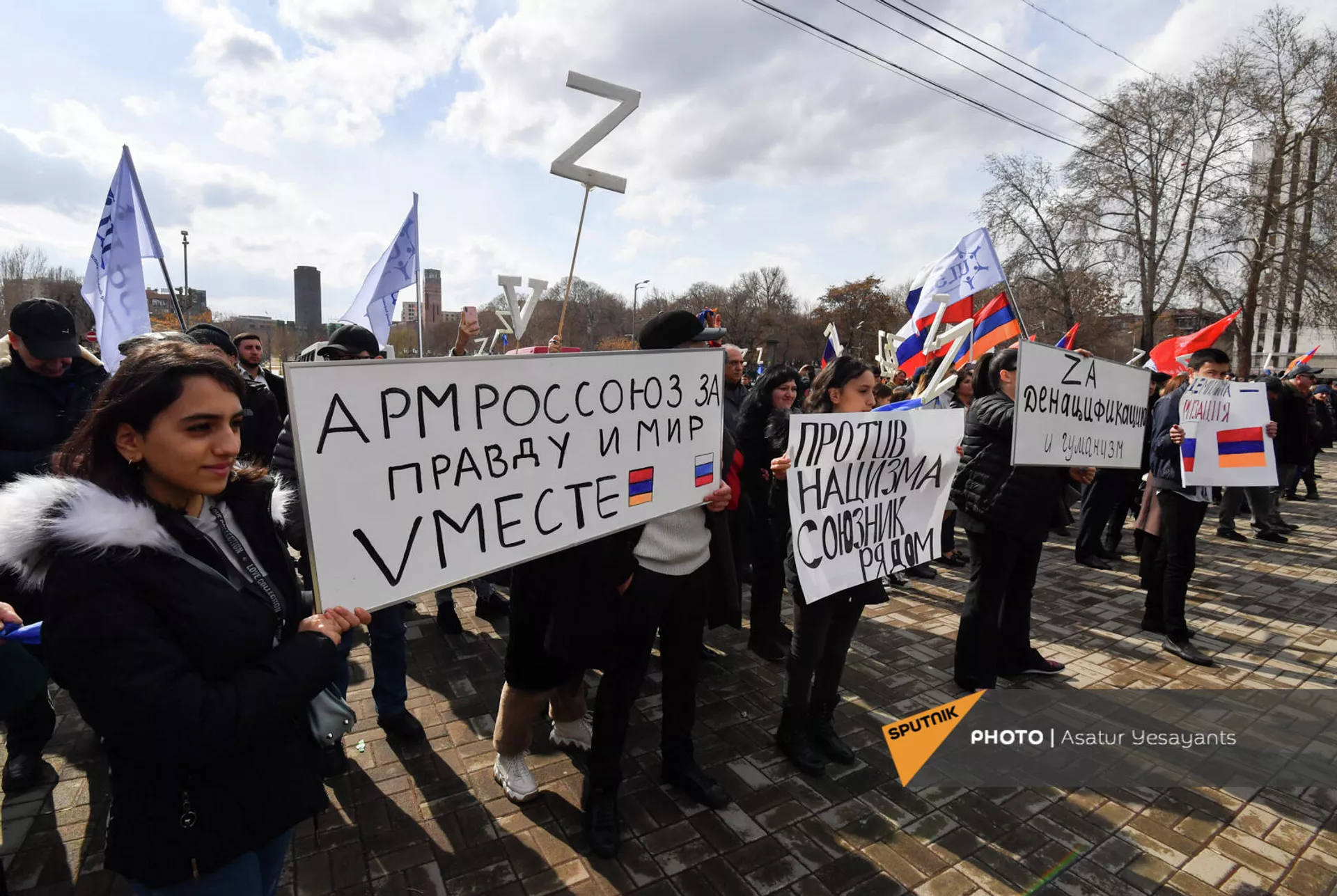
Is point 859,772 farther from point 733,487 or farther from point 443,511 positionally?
point 443,511

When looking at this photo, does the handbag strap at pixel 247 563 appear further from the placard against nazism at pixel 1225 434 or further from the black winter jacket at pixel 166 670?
the placard against nazism at pixel 1225 434

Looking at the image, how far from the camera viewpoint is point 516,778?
2.90 meters

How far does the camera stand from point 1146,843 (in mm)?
2729

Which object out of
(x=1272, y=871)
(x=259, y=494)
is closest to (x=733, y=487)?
(x=259, y=494)

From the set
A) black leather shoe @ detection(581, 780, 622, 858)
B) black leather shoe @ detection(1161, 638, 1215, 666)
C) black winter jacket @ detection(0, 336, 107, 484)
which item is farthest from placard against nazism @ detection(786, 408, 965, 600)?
black winter jacket @ detection(0, 336, 107, 484)

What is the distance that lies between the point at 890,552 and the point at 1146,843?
151 centimetres

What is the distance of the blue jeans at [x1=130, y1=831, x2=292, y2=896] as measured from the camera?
1.45 meters

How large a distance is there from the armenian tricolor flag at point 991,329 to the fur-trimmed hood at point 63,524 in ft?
24.3

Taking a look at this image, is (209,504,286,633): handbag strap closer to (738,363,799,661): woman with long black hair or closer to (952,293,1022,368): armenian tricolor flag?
(738,363,799,661): woman with long black hair

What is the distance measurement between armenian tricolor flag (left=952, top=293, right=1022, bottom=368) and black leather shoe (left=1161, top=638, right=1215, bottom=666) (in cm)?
347

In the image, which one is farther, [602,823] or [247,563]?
[602,823]

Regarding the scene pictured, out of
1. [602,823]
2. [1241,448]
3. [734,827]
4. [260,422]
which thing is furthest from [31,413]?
[1241,448]

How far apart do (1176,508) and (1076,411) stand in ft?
4.26

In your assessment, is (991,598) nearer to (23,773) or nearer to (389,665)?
(389,665)
